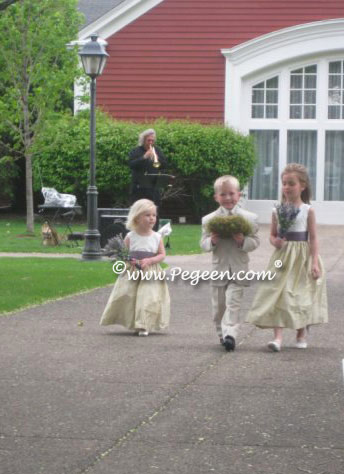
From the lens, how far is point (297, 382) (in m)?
7.31

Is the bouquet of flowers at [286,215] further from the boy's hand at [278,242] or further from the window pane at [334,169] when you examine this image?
the window pane at [334,169]

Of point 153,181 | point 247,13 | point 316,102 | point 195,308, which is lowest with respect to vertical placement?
point 195,308

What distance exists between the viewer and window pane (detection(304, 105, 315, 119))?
89.9ft

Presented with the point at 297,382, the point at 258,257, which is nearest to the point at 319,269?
the point at 297,382

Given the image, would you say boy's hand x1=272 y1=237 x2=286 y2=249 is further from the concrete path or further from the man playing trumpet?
the man playing trumpet

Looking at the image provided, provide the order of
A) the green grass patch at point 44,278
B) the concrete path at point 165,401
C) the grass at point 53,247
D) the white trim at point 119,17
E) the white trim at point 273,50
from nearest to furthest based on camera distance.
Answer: the concrete path at point 165,401 < the green grass patch at point 44,278 < the grass at point 53,247 < the white trim at point 273,50 < the white trim at point 119,17

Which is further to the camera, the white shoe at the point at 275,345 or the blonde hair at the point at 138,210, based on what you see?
the blonde hair at the point at 138,210

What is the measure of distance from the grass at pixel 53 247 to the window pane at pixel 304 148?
3.73 metres

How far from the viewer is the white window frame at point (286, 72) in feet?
88.5

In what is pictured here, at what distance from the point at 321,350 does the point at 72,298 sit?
4050mm

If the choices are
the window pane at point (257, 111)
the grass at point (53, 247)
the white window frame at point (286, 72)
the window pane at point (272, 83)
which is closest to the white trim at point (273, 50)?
the white window frame at point (286, 72)

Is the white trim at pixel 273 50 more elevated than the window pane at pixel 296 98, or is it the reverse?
the white trim at pixel 273 50

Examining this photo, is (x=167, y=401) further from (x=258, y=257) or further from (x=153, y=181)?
(x=258, y=257)

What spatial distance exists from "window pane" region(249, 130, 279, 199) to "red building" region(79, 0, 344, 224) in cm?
2
